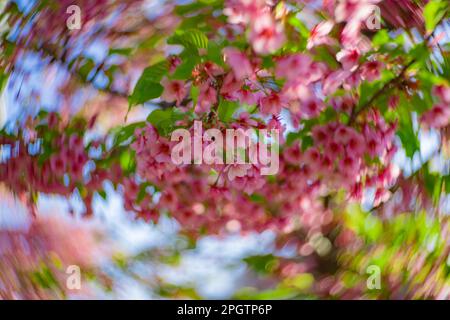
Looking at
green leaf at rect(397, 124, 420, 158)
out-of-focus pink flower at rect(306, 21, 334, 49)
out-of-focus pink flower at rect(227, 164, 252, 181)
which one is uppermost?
out-of-focus pink flower at rect(306, 21, 334, 49)

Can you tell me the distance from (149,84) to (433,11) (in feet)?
2.06

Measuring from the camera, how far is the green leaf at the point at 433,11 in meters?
1.04

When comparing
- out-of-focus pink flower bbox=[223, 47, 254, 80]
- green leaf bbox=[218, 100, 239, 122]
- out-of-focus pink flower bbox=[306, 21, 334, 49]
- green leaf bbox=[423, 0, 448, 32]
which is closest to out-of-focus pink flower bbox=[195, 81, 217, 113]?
green leaf bbox=[218, 100, 239, 122]

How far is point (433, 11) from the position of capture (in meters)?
1.05

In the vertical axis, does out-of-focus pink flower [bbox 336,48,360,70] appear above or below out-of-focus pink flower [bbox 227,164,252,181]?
above

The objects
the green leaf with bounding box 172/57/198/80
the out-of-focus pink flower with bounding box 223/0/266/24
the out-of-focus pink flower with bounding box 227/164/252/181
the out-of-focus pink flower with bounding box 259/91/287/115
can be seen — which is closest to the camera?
the out-of-focus pink flower with bounding box 223/0/266/24

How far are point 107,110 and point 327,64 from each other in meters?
0.86

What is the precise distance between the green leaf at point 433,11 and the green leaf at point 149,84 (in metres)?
0.56

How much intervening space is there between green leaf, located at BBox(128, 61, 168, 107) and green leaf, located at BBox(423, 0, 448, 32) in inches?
22.1

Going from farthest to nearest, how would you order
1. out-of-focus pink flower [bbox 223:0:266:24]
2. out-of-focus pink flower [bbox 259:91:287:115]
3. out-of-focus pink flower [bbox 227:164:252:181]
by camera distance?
out-of-focus pink flower [bbox 227:164:252:181] < out-of-focus pink flower [bbox 259:91:287:115] < out-of-focus pink flower [bbox 223:0:266:24]

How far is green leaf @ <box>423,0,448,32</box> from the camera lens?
1041mm

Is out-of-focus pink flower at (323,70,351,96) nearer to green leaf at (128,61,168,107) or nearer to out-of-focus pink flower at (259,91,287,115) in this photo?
out-of-focus pink flower at (259,91,287,115)

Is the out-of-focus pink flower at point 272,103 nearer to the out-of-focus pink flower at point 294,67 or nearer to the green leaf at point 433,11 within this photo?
the out-of-focus pink flower at point 294,67
